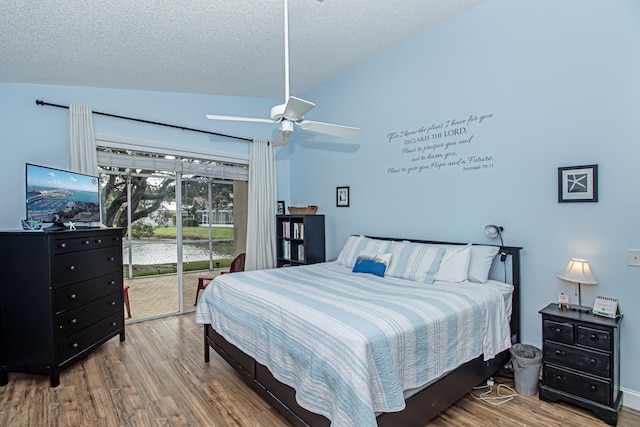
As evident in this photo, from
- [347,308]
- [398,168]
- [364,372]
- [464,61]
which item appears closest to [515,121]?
[464,61]

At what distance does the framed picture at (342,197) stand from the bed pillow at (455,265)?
1.70m

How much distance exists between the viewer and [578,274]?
227cm

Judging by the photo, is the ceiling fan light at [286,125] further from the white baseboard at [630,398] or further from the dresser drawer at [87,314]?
the white baseboard at [630,398]

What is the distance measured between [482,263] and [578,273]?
633mm

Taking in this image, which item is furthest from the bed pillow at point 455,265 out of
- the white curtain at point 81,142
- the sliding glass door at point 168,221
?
the white curtain at point 81,142

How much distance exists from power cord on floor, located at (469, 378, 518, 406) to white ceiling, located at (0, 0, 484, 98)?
3181 millimetres

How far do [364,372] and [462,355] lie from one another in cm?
96

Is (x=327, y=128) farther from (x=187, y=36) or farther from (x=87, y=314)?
(x=87, y=314)

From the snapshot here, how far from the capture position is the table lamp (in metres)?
2.23

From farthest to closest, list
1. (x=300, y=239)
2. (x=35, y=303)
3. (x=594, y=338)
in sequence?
1. (x=300, y=239)
2. (x=35, y=303)
3. (x=594, y=338)

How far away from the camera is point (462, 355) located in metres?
2.08

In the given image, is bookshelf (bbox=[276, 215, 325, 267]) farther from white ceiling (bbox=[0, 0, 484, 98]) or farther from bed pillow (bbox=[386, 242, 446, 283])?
white ceiling (bbox=[0, 0, 484, 98])

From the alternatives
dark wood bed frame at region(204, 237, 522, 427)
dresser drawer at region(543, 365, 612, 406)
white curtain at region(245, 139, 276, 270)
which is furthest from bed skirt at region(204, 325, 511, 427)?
white curtain at region(245, 139, 276, 270)

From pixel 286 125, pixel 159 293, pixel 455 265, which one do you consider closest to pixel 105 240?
pixel 159 293
